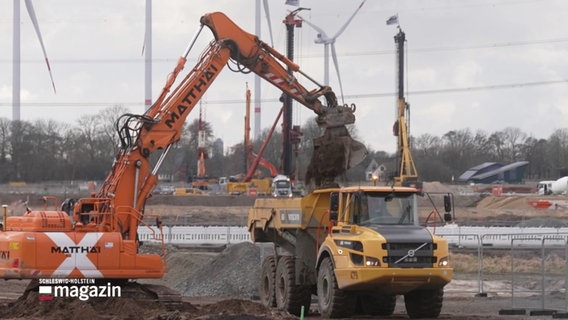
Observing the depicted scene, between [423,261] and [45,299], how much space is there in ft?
24.8

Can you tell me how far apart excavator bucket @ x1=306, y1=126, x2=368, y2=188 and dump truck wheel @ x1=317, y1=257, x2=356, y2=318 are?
278cm

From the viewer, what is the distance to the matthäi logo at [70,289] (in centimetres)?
1966

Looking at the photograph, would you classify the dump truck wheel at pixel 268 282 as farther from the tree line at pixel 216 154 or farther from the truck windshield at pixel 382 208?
the tree line at pixel 216 154

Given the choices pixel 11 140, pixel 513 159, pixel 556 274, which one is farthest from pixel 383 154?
pixel 556 274

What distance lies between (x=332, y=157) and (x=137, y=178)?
447 cm

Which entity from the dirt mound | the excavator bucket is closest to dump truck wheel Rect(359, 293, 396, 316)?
the excavator bucket

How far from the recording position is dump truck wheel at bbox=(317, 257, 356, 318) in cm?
1895

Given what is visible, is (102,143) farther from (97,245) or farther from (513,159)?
(97,245)

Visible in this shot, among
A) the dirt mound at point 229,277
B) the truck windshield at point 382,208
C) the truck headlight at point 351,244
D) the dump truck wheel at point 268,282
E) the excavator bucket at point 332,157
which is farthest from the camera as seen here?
the dirt mound at point 229,277

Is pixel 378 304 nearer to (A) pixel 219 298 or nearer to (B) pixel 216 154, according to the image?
(A) pixel 219 298

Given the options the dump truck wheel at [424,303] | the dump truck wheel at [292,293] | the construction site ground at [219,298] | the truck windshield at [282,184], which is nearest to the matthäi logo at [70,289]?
the construction site ground at [219,298]

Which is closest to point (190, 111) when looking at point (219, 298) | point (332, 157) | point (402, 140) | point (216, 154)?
point (332, 157)

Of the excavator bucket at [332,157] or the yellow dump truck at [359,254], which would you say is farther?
the excavator bucket at [332,157]

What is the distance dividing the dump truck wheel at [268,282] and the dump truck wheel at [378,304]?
7.21 feet
